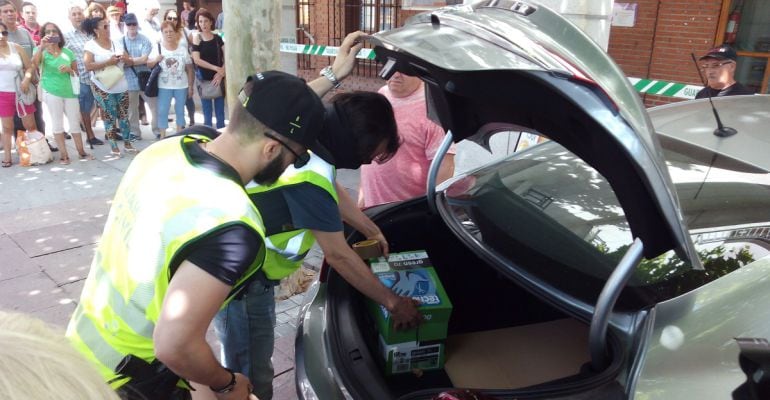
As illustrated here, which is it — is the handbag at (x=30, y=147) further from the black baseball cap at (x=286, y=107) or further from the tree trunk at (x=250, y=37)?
the black baseball cap at (x=286, y=107)

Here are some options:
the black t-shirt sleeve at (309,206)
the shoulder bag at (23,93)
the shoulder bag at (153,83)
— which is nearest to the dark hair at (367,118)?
the black t-shirt sleeve at (309,206)

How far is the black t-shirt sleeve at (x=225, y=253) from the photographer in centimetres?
149

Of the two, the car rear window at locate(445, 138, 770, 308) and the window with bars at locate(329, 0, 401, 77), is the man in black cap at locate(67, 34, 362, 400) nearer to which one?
the car rear window at locate(445, 138, 770, 308)

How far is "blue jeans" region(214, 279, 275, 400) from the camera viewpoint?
94.6 inches

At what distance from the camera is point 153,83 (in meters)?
8.22

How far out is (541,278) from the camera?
2.00m

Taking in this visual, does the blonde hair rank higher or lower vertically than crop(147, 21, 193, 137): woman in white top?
higher

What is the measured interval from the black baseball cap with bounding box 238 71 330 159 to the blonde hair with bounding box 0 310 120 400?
3.27 ft

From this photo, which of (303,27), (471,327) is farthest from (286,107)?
(303,27)

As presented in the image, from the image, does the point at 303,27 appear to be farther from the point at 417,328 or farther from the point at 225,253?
the point at 225,253

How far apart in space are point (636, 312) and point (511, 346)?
3.19ft

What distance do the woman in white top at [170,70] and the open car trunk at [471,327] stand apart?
652 centimetres

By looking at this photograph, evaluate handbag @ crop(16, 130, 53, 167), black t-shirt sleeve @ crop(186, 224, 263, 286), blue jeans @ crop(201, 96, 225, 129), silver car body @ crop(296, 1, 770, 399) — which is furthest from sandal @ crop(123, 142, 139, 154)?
black t-shirt sleeve @ crop(186, 224, 263, 286)

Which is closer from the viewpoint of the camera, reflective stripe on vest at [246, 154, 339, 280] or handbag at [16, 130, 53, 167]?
reflective stripe on vest at [246, 154, 339, 280]
